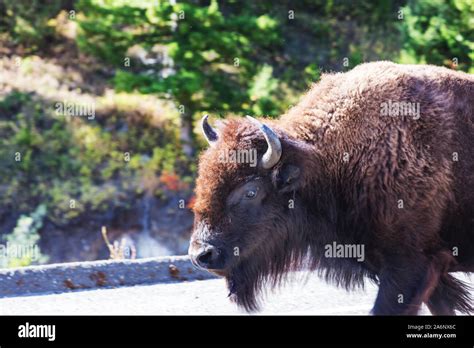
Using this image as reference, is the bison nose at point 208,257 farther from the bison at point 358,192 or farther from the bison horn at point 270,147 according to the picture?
the bison horn at point 270,147

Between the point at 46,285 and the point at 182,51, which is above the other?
the point at 182,51

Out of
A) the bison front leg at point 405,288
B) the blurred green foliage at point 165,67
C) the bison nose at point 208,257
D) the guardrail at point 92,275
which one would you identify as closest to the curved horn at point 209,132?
the bison nose at point 208,257

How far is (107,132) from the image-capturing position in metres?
17.2

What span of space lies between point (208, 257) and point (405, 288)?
1.43 m

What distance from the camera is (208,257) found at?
600 cm

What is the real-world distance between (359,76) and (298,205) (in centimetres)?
114

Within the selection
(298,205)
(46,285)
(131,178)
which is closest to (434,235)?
(298,205)

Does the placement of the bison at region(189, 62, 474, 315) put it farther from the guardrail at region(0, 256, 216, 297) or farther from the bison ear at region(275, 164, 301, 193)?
the guardrail at region(0, 256, 216, 297)

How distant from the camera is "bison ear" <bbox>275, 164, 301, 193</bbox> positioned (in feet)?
20.8

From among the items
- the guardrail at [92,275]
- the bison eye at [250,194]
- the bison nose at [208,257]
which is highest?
the bison eye at [250,194]

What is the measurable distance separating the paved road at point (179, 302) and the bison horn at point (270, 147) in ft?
3.97

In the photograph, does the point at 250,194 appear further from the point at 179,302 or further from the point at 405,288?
the point at 179,302

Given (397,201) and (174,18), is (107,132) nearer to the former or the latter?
(174,18)

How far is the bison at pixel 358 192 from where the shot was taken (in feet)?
20.0
